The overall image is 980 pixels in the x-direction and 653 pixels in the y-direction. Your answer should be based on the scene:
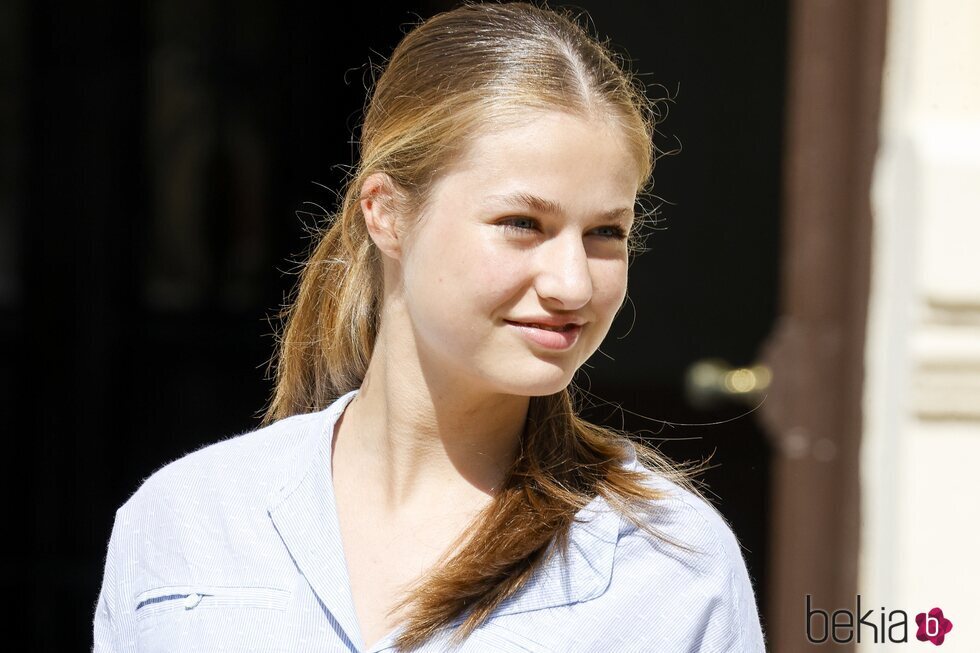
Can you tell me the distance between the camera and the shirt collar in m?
1.21

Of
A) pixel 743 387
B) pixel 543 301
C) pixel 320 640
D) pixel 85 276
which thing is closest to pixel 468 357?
pixel 543 301

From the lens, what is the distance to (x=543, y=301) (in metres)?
1.19

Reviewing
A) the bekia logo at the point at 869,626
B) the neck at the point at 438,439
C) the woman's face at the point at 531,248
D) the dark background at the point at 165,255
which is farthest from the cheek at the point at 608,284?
the dark background at the point at 165,255

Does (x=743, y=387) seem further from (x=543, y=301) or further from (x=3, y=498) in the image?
(x=3, y=498)

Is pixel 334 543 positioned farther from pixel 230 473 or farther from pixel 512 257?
pixel 512 257

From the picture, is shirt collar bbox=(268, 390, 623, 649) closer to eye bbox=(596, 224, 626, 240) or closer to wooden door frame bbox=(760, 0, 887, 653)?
eye bbox=(596, 224, 626, 240)

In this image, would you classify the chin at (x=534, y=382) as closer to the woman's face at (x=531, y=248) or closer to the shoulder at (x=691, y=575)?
the woman's face at (x=531, y=248)

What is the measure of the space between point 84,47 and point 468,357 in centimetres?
268

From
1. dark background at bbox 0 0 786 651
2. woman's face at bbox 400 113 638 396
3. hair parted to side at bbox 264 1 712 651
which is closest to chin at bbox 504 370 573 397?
woman's face at bbox 400 113 638 396

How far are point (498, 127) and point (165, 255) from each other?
2637mm

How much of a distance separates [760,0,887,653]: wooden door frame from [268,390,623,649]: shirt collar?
133 centimetres

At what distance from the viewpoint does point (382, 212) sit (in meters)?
1.33

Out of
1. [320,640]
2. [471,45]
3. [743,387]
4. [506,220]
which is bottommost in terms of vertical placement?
[743,387]

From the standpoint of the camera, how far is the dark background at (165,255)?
10.6ft
